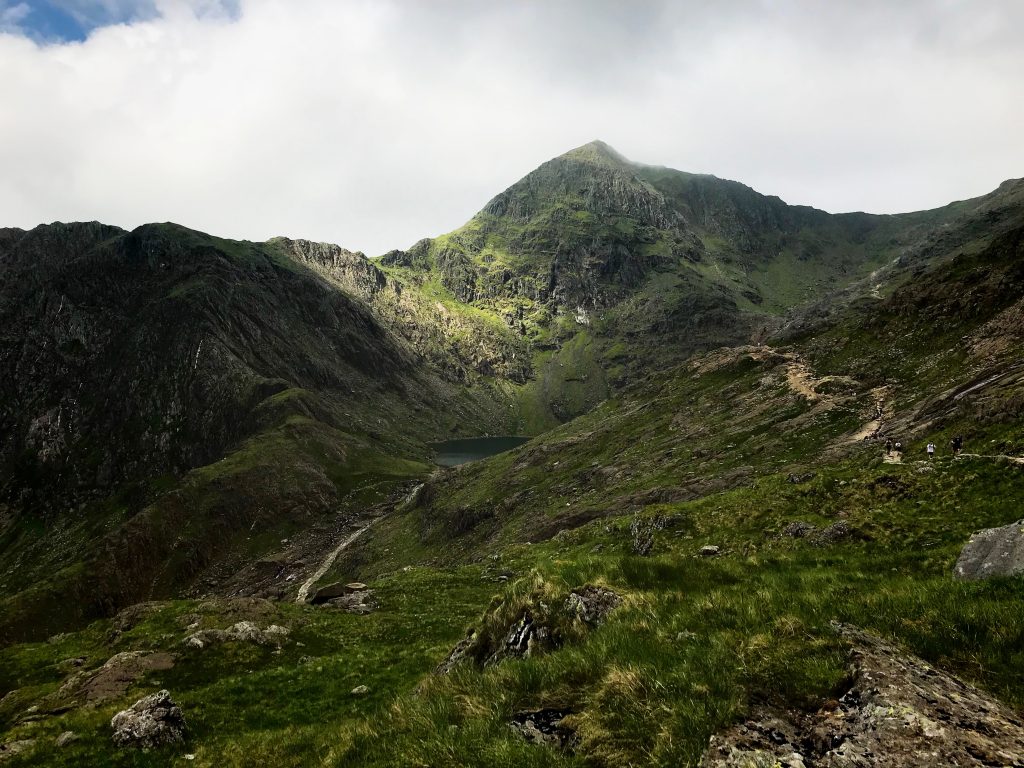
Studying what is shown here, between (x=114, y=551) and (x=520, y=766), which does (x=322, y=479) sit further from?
(x=520, y=766)

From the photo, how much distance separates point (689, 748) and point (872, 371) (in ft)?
263

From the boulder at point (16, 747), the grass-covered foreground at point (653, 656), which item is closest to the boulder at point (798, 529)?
the grass-covered foreground at point (653, 656)

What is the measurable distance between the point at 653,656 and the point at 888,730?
3.28 m

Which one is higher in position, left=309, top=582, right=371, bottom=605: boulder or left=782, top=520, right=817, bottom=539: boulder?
left=782, top=520, right=817, bottom=539: boulder

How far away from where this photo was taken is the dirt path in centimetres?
9490

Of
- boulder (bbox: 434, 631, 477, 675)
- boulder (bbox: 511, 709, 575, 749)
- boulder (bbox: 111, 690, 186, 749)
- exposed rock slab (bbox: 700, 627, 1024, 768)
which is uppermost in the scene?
exposed rock slab (bbox: 700, 627, 1024, 768)

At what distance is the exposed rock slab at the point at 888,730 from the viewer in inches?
215

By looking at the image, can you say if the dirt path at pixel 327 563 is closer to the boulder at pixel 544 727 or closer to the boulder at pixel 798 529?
the boulder at pixel 798 529

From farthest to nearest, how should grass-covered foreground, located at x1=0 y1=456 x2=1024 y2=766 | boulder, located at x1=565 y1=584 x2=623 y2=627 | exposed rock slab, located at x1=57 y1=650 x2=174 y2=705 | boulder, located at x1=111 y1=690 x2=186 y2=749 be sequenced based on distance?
1. exposed rock slab, located at x1=57 y1=650 x2=174 y2=705
2. boulder, located at x1=111 y1=690 x2=186 y2=749
3. boulder, located at x1=565 y1=584 x2=623 y2=627
4. grass-covered foreground, located at x1=0 y1=456 x2=1024 y2=766

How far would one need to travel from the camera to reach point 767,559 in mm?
14789

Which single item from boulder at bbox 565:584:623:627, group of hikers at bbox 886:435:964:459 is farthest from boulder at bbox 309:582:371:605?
group of hikers at bbox 886:435:964:459

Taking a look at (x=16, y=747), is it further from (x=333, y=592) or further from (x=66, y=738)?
(x=333, y=592)

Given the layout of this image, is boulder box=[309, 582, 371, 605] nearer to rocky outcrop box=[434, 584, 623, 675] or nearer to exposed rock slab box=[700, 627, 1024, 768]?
rocky outcrop box=[434, 584, 623, 675]

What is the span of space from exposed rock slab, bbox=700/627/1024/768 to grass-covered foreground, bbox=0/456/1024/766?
30 cm
